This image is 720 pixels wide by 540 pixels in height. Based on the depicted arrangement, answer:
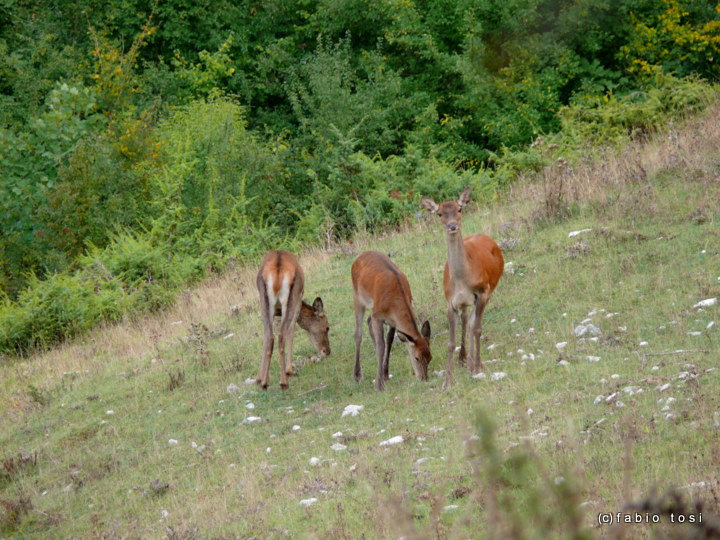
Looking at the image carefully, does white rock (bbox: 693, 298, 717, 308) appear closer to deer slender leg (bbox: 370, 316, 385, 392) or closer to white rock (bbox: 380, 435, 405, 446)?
deer slender leg (bbox: 370, 316, 385, 392)

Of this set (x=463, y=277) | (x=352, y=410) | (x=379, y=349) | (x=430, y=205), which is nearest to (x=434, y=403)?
(x=352, y=410)

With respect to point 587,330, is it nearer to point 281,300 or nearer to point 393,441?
point 393,441

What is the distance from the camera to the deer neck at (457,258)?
9344 mm

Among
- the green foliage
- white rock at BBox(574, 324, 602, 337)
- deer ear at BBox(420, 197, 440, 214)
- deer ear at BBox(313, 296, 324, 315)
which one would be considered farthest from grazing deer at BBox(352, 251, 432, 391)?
the green foliage

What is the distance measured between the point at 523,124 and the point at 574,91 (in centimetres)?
166

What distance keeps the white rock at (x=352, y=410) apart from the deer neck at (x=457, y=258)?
1.66 m

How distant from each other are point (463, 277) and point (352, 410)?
5.87 ft

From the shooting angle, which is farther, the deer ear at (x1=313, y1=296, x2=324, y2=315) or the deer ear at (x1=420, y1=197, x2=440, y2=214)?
the deer ear at (x1=313, y1=296, x2=324, y2=315)

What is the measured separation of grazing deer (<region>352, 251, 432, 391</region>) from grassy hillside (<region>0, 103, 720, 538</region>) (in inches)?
13.7

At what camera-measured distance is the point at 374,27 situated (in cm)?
2873

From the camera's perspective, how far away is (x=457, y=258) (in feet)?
30.8

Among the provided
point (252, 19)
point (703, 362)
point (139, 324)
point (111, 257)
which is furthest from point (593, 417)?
point (252, 19)

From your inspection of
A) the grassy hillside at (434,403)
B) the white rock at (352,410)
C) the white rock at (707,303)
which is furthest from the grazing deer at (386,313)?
the white rock at (707,303)

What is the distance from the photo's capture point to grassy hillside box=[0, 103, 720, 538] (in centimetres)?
586
